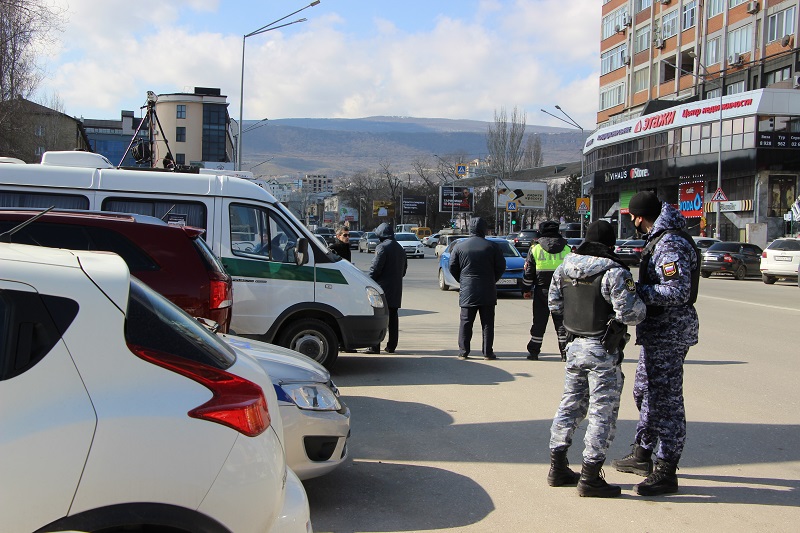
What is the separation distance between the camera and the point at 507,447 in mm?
6062

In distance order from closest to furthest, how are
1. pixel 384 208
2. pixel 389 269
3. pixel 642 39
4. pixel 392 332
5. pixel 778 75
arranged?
pixel 389 269 < pixel 392 332 < pixel 778 75 < pixel 642 39 < pixel 384 208

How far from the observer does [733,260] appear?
3094 centimetres

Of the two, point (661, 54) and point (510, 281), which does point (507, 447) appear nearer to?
point (510, 281)

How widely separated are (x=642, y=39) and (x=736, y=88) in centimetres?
1636

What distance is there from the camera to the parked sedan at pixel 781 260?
1050 inches

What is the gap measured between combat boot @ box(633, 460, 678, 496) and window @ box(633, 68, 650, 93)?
6900 cm

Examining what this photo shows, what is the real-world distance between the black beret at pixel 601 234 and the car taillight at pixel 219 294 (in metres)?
3.58

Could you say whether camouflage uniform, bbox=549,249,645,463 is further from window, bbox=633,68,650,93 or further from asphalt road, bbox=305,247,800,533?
window, bbox=633,68,650,93

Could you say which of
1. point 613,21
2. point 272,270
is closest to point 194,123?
point 613,21

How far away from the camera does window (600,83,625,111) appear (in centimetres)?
7379

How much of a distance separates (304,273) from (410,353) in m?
2.82

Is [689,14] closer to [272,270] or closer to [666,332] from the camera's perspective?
[272,270]

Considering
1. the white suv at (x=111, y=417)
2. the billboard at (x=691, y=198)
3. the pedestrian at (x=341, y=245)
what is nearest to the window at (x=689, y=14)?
the billboard at (x=691, y=198)

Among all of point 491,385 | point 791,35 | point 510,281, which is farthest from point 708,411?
point 791,35
